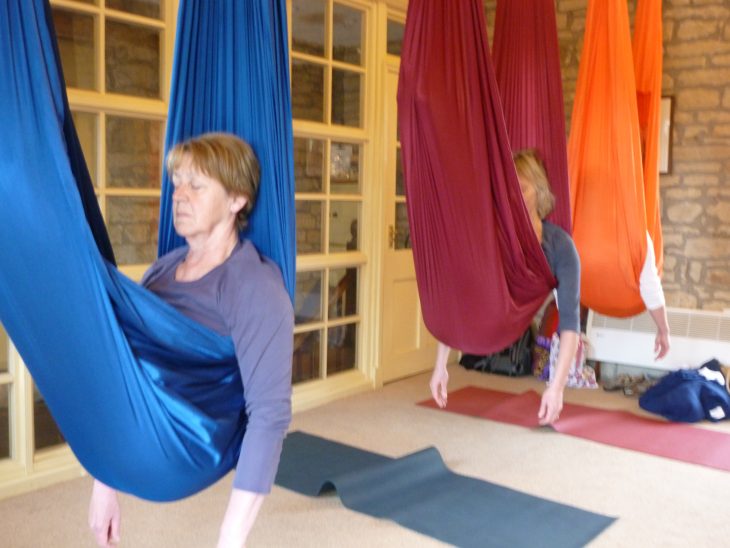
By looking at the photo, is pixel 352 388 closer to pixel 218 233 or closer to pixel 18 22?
pixel 218 233

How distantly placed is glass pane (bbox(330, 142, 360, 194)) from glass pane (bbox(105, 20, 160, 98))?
1.18 metres

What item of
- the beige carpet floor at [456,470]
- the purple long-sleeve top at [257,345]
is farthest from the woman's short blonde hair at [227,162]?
the beige carpet floor at [456,470]

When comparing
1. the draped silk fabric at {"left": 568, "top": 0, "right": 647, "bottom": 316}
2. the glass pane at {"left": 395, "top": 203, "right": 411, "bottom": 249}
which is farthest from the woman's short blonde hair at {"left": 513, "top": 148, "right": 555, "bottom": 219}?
the glass pane at {"left": 395, "top": 203, "right": 411, "bottom": 249}

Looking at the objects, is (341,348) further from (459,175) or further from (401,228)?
(459,175)

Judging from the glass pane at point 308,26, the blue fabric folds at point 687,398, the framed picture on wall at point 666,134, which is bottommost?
the blue fabric folds at point 687,398

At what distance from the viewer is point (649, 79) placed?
357cm

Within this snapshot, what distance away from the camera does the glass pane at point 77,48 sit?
2.77m

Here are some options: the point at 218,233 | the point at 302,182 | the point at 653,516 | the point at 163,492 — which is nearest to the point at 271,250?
the point at 218,233

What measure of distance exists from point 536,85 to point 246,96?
149 cm

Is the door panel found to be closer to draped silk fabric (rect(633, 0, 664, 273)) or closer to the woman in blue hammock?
draped silk fabric (rect(633, 0, 664, 273))

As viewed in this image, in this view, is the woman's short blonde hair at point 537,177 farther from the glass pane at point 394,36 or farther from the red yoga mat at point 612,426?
the glass pane at point 394,36

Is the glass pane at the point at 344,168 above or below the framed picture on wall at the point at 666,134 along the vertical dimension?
below

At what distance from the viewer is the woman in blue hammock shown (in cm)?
122

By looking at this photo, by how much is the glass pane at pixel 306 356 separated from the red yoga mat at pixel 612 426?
596mm
